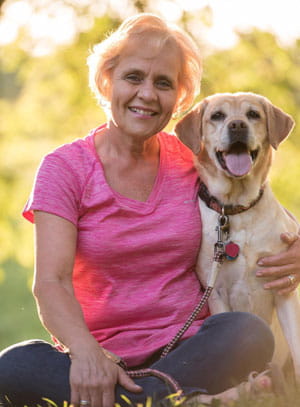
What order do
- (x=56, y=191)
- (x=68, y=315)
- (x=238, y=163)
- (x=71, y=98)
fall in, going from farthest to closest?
1. (x=71, y=98)
2. (x=238, y=163)
3. (x=56, y=191)
4. (x=68, y=315)

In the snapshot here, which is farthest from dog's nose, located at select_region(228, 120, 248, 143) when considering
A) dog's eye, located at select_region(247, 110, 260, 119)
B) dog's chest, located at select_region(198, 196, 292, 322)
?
dog's chest, located at select_region(198, 196, 292, 322)

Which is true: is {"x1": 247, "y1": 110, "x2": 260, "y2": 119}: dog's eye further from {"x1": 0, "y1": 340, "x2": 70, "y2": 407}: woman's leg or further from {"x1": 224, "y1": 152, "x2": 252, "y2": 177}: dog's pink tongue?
{"x1": 0, "y1": 340, "x2": 70, "y2": 407}: woman's leg

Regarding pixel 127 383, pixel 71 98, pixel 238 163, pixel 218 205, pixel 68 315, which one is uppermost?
pixel 71 98

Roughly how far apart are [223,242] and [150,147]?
57 cm

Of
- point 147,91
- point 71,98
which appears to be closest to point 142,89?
point 147,91

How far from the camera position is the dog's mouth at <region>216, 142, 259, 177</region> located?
3.62 meters

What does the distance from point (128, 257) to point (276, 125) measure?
109 cm

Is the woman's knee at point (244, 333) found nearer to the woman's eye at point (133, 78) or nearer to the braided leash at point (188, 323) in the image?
the braided leash at point (188, 323)

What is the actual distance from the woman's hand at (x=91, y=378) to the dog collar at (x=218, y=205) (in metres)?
1.01

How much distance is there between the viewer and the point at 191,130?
12.2 feet

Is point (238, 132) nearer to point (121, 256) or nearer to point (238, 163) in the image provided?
point (238, 163)

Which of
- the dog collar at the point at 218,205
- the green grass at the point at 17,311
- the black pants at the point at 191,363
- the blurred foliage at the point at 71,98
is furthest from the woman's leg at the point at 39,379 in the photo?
the green grass at the point at 17,311

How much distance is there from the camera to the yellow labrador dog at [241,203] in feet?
11.6

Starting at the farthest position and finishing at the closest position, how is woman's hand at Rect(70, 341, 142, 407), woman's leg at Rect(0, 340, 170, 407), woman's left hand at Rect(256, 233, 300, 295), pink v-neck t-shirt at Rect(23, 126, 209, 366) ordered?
woman's left hand at Rect(256, 233, 300, 295) → pink v-neck t-shirt at Rect(23, 126, 209, 366) → woman's leg at Rect(0, 340, 170, 407) → woman's hand at Rect(70, 341, 142, 407)
